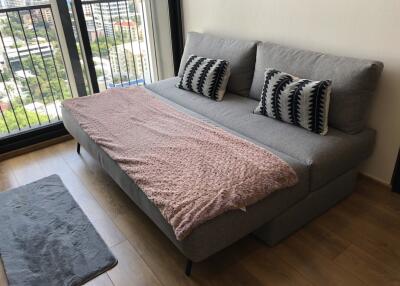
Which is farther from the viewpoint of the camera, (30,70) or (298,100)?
(30,70)

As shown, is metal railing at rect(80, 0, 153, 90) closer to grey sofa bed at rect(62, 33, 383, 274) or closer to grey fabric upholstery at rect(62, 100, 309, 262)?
grey sofa bed at rect(62, 33, 383, 274)

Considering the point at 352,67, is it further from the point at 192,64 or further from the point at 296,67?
the point at 192,64

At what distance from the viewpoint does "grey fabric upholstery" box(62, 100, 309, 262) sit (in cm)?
130

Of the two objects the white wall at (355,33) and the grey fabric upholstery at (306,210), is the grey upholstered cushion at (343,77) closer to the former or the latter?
the white wall at (355,33)

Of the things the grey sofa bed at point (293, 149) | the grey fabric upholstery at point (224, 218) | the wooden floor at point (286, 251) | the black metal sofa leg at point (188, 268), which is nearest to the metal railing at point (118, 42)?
the grey sofa bed at point (293, 149)

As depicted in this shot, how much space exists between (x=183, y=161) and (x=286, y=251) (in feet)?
2.36

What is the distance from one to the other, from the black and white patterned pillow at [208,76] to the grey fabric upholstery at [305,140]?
0.60 ft

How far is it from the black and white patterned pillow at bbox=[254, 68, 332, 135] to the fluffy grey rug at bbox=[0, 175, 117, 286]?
129 centimetres

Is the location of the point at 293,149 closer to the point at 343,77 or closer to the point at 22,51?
the point at 343,77

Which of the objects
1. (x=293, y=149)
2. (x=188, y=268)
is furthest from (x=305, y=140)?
(x=188, y=268)

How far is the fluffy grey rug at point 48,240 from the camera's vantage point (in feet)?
5.26

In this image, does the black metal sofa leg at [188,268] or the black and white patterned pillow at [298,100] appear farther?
the black and white patterned pillow at [298,100]

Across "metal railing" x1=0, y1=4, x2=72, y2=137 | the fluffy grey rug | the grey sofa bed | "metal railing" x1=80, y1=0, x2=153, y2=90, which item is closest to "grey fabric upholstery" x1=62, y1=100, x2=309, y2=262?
the grey sofa bed

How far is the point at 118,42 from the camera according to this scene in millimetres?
3475
